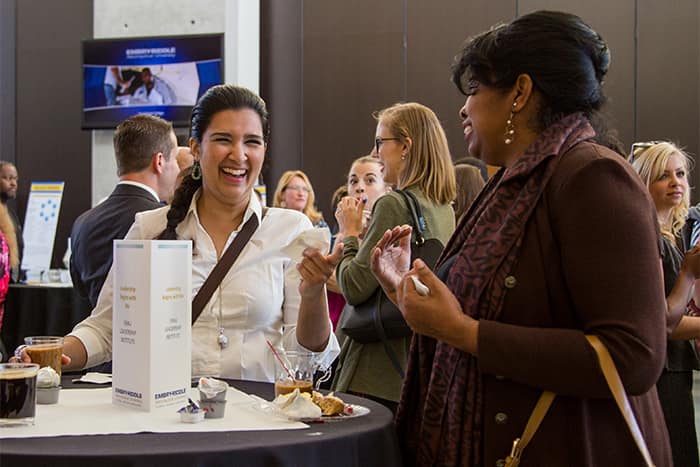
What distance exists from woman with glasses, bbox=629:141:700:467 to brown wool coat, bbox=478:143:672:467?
2.03 ft

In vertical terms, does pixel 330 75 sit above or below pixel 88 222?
above

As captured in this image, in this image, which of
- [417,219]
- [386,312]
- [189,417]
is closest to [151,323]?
[189,417]

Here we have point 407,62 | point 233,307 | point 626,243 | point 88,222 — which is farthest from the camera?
point 407,62

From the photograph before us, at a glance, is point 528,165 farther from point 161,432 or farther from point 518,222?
point 161,432

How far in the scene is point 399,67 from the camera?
28.5ft

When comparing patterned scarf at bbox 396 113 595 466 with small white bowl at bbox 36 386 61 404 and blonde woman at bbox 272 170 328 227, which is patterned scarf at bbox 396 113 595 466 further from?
blonde woman at bbox 272 170 328 227

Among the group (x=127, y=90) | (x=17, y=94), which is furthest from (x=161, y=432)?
(x=17, y=94)

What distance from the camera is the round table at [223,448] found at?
1297 millimetres

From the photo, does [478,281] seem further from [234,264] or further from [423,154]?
Result: [423,154]

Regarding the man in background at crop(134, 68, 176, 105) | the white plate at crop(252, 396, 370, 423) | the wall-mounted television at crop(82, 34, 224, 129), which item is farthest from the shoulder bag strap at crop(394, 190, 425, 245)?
the man in background at crop(134, 68, 176, 105)

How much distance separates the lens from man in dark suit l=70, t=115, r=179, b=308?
134 inches

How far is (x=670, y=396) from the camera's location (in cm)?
285

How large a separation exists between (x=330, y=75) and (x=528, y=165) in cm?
759

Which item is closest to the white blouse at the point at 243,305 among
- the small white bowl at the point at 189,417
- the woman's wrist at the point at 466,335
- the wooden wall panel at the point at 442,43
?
the small white bowl at the point at 189,417
